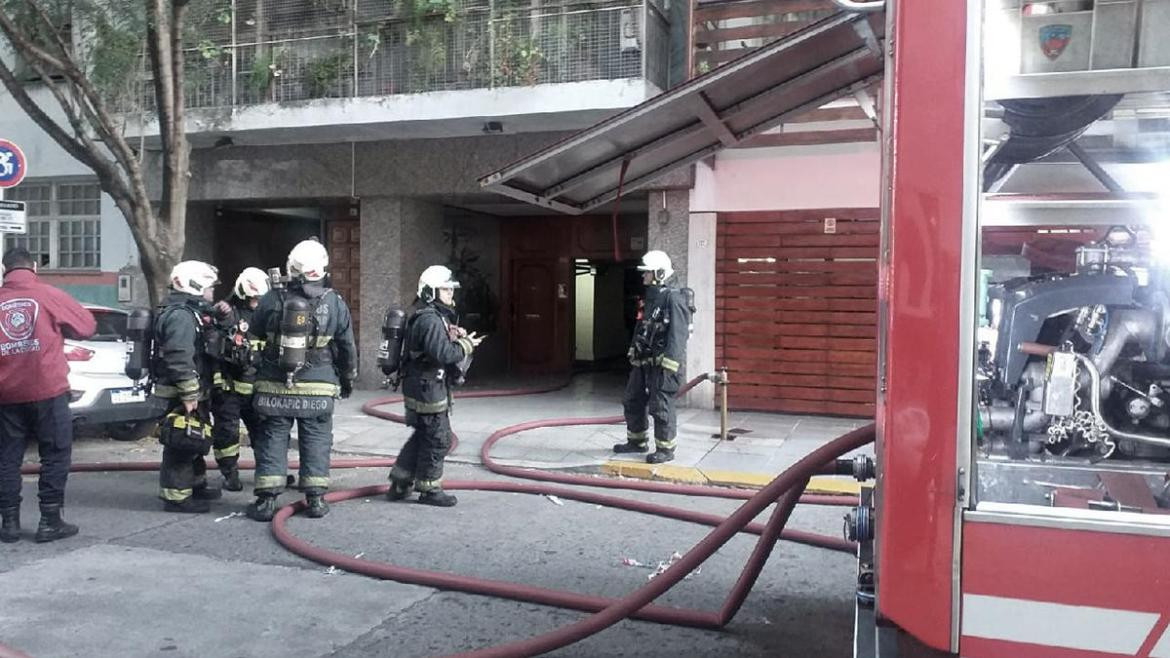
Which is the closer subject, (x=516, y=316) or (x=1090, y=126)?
(x=1090, y=126)

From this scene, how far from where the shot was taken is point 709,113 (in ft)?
12.9

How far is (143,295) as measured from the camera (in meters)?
13.4

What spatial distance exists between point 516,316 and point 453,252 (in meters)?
1.72

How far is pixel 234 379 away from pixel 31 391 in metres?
1.48

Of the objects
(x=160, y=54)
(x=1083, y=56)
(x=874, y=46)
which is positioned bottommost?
(x=1083, y=56)

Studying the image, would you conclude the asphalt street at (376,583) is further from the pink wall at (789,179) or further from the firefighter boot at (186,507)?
the pink wall at (789,179)

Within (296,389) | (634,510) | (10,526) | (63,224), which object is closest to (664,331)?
(634,510)

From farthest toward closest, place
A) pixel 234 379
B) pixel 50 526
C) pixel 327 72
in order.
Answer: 1. pixel 327 72
2. pixel 234 379
3. pixel 50 526

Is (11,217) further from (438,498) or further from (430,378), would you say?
(438,498)

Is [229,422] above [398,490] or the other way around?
above

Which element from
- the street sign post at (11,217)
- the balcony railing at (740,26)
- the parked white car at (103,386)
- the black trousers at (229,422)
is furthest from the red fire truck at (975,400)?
the street sign post at (11,217)

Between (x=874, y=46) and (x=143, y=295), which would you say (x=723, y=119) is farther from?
(x=143, y=295)

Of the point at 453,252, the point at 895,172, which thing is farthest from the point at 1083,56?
the point at 453,252

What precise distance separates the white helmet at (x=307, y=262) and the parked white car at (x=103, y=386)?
276cm
